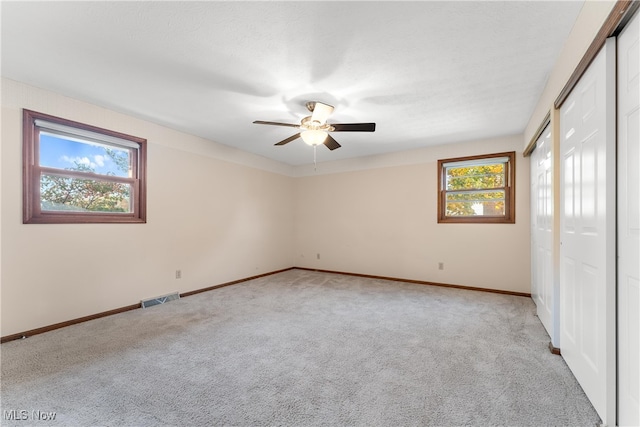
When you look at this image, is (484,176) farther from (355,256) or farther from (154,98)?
(154,98)

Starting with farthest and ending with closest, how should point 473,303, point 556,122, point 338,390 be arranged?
point 473,303
point 556,122
point 338,390

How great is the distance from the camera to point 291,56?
6.84 ft

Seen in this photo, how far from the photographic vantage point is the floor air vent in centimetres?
346

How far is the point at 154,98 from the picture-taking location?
286cm

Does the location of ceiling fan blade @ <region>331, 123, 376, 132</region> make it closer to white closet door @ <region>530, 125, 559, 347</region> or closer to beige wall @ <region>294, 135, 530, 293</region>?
white closet door @ <region>530, 125, 559, 347</region>

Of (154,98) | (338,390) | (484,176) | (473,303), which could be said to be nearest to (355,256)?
(473,303)

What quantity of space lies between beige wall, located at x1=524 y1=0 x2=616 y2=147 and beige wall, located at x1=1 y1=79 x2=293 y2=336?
14.2ft

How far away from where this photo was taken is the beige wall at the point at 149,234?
253 cm

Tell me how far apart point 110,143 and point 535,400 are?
4653 millimetres

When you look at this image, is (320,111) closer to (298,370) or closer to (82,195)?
(298,370)

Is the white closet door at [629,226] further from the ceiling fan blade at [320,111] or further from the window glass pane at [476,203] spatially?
the window glass pane at [476,203]

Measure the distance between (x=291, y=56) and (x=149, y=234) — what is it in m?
2.96

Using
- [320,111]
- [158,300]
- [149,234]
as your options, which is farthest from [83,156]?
[320,111]

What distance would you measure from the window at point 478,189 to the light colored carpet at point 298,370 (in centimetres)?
153
